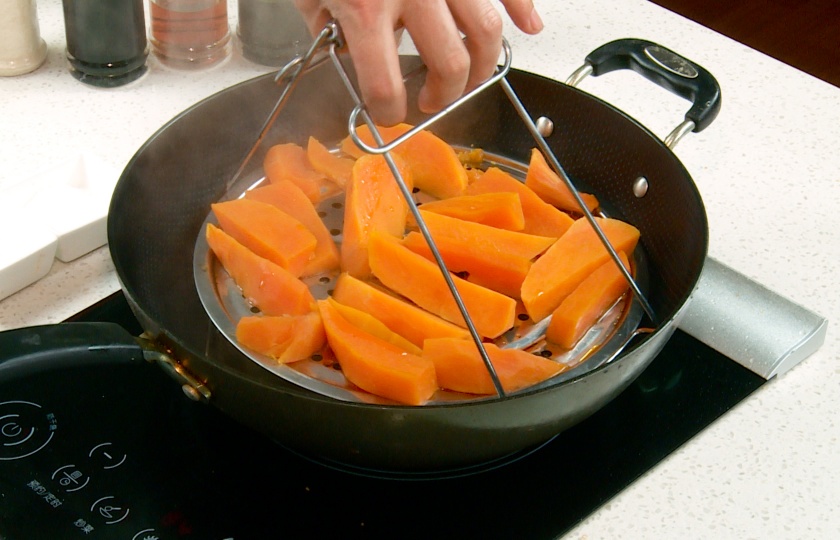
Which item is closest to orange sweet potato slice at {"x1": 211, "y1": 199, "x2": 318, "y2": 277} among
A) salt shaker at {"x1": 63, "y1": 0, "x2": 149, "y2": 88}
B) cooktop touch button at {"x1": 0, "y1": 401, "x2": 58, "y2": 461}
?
cooktop touch button at {"x1": 0, "y1": 401, "x2": 58, "y2": 461}

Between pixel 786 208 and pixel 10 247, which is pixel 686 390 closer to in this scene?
pixel 786 208

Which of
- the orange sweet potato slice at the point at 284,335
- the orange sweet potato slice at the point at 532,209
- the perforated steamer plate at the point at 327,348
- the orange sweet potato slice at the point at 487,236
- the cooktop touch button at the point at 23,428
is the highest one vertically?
the orange sweet potato slice at the point at 487,236

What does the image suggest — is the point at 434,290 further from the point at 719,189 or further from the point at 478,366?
the point at 719,189

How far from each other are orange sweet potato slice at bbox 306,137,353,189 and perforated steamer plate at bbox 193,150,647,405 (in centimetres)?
5

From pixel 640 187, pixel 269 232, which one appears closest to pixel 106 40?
pixel 269 232

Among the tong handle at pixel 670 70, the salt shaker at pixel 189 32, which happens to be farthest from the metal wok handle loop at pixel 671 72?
the salt shaker at pixel 189 32

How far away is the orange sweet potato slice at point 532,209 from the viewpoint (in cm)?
89

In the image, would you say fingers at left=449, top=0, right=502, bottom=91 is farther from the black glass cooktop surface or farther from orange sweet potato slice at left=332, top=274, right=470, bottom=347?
the black glass cooktop surface

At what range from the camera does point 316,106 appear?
1027 mm

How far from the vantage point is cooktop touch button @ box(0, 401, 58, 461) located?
69 cm

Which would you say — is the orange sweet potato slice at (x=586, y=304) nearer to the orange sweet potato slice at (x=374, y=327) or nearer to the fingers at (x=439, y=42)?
the orange sweet potato slice at (x=374, y=327)

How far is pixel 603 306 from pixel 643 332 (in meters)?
0.04

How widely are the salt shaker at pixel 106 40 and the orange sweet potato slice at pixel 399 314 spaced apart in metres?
0.49

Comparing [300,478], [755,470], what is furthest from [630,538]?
[300,478]
